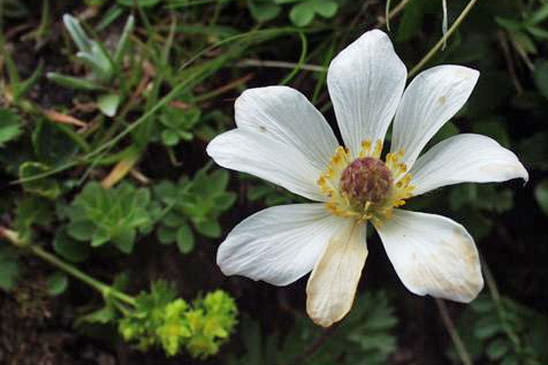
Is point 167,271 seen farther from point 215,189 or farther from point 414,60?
point 414,60

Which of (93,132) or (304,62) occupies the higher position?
(304,62)

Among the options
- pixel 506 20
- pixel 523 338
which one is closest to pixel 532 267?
pixel 523 338

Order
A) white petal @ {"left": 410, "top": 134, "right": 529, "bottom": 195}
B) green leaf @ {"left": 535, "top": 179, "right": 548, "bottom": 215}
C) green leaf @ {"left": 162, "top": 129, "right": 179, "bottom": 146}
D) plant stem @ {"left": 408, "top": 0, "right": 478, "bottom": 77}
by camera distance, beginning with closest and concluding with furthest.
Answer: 1. white petal @ {"left": 410, "top": 134, "right": 529, "bottom": 195}
2. plant stem @ {"left": 408, "top": 0, "right": 478, "bottom": 77}
3. green leaf @ {"left": 162, "top": 129, "right": 179, "bottom": 146}
4. green leaf @ {"left": 535, "top": 179, "right": 548, "bottom": 215}

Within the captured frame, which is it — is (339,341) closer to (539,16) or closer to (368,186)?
(368,186)

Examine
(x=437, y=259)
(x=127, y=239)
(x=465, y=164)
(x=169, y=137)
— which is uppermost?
(x=465, y=164)

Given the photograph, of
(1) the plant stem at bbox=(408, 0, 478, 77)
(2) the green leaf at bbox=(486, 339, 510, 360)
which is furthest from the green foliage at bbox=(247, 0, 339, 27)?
(2) the green leaf at bbox=(486, 339, 510, 360)

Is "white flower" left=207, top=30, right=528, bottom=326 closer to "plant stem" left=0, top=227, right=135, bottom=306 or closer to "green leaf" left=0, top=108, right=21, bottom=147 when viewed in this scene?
"plant stem" left=0, top=227, right=135, bottom=306

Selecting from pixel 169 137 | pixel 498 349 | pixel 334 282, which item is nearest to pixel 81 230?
pixel 169 137
